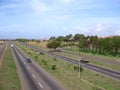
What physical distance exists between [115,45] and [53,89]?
6691 centimetres

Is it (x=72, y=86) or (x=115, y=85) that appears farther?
(x=115, y=85)

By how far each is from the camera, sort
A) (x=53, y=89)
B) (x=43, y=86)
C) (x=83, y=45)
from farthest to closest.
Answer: (x=83, y=45), (x=43, y=86), (x=53, y=89)

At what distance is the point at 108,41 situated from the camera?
330 feet

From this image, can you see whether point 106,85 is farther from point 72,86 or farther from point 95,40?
point 95,40

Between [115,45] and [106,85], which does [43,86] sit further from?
[115,45]

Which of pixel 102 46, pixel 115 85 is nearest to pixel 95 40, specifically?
pixel 102 46

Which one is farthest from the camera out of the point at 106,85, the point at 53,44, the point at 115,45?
the point at 53,44

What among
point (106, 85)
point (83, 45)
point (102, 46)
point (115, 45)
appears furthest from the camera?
point (83, 45)

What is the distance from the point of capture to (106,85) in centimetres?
3838

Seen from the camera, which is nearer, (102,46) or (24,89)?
(24,89)

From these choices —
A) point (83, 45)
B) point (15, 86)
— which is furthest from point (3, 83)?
point (83, 45)

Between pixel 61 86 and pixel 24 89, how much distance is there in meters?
5.01

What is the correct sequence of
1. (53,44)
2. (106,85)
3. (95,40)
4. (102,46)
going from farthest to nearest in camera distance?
1. (53,44)
2. (95,40)
3. (102,46)
4. (106,85)

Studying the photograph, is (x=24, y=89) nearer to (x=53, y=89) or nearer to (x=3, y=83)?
(x=53, y=89)
